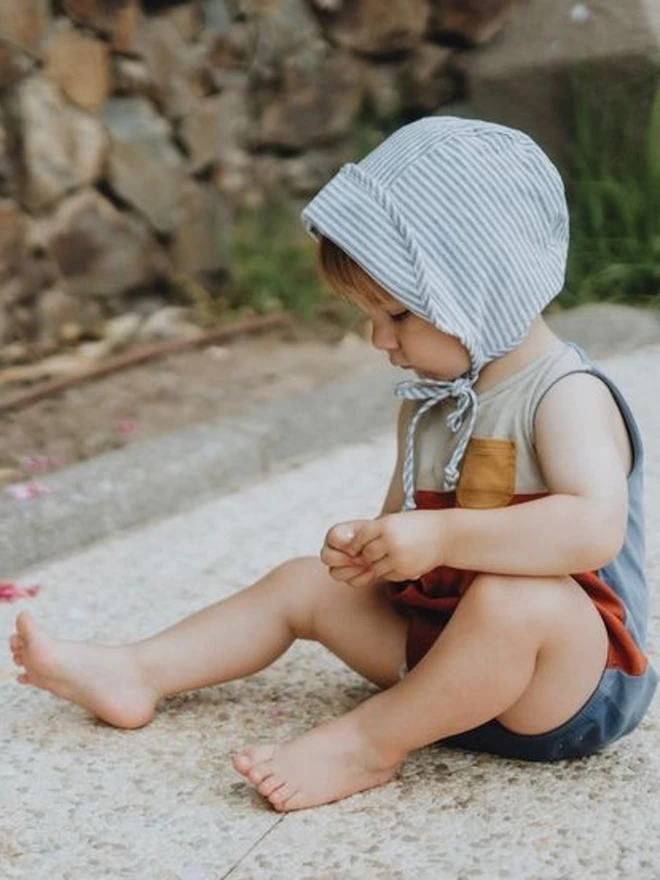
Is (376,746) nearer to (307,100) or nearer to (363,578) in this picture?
(363,578)

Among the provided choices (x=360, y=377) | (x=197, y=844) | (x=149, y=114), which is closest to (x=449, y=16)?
(x=149, y=114)

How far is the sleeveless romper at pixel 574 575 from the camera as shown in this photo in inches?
71.4

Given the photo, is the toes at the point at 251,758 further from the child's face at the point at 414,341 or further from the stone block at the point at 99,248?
the stone block at the point at 99,248

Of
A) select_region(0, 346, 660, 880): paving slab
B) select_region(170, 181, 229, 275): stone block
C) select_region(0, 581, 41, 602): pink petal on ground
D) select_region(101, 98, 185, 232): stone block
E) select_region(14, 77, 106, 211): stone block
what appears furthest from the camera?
select_region(170, 181, 229, 275): stone block

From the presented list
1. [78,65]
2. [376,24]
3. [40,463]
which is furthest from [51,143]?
[376,24]

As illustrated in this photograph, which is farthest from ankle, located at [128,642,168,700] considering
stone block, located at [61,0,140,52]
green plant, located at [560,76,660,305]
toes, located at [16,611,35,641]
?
green plant, located at [560,76,660,305]

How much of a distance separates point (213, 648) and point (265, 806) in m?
0.28

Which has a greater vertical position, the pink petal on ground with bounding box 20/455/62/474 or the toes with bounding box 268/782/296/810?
the toes with bounding box 268/782/296/810

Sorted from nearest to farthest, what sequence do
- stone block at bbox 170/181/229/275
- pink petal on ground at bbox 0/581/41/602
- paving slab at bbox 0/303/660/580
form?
pink petal on ground at bbox 0/581/41/602, paving slab at bbox 0/303/660/580, stone block at bbox 170/181/229/275

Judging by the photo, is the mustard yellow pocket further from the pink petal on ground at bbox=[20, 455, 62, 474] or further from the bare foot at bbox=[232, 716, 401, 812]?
the pink petal on ground at bbox=[20, 455, 62, 474]

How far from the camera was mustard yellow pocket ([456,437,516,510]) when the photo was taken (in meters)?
1.82

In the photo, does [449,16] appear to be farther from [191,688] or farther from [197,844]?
[197,844]

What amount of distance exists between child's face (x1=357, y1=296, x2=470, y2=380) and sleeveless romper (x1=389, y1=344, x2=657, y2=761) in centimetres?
6

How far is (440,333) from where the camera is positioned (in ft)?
5.92
